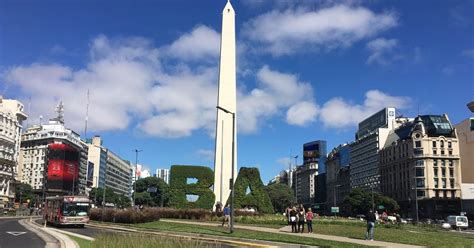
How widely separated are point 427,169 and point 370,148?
1478 inches

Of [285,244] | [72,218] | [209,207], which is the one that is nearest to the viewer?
[285,244]

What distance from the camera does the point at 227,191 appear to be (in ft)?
217

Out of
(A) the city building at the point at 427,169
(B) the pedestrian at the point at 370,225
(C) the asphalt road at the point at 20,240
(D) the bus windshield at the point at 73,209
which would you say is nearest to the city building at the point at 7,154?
(D) the bus windshield at the point at 73,209

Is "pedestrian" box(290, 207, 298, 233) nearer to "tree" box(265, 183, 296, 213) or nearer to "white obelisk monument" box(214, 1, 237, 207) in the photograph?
"white obelisk monument" box(214, 1, 237, 207)

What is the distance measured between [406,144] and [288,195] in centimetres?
6564

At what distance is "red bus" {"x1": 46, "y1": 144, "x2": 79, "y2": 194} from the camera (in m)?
166

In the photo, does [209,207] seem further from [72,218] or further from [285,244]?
[285,244]

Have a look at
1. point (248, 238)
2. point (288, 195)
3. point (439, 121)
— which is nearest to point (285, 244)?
point (248, 238)

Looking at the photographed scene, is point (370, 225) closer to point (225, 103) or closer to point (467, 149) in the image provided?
point (225, 103)

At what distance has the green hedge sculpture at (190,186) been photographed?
64500 mm

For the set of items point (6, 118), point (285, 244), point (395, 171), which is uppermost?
point (6, 118)

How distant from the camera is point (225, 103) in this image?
2552 inches

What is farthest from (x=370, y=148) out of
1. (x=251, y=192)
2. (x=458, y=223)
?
(x=251, y=192)

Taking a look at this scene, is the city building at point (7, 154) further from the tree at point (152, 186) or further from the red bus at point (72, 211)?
the red bus at point (72, 211)
